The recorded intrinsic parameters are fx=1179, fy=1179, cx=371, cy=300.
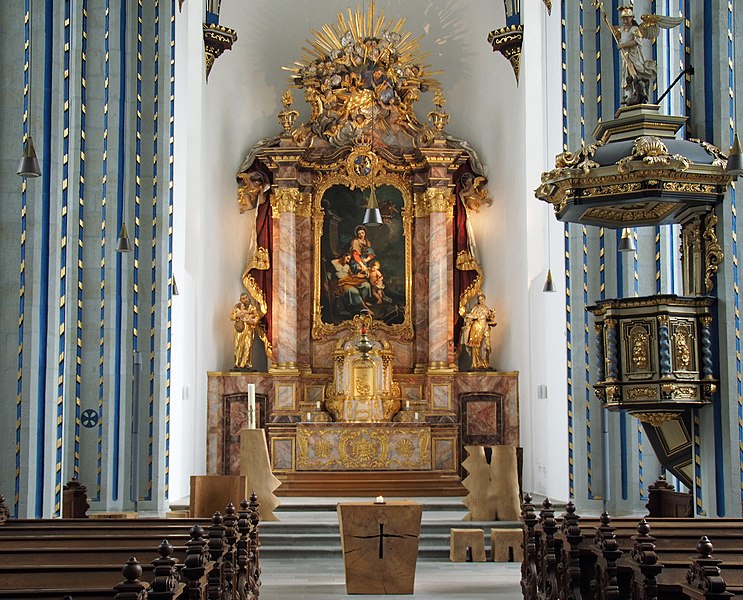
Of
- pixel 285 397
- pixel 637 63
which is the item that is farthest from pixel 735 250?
pixel 285 397

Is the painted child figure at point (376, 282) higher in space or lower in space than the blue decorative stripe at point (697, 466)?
higher

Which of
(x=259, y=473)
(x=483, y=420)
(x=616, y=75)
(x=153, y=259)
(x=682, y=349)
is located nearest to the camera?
(x=682, y=349)

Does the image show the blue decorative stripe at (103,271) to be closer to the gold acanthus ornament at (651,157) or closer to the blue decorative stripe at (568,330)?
the blue decorative stripe at (568,330)

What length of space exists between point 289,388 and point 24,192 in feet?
35.5

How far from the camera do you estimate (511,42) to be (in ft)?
70.7

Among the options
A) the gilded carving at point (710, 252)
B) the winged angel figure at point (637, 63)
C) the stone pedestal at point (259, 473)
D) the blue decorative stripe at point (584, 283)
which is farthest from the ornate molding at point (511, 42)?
the gilded carving at point (710, 252)

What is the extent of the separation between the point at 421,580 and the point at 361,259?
11.2 m

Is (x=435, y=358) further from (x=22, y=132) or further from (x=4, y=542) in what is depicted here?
(x=4, y=542)

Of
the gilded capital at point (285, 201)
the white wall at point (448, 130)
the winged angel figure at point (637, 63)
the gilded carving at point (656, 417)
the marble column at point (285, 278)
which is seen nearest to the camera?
the gilded carving at point (656, 417)

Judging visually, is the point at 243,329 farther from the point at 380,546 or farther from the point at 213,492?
the point at 380,546

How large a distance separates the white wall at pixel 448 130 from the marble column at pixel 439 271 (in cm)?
88

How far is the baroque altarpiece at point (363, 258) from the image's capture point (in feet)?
70.3

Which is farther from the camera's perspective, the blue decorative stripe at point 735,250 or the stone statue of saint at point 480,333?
the stone statue of saint at point 480,333

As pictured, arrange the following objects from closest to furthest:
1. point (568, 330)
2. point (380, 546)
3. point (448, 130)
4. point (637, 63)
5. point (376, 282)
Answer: point (380, 546), point (637, 63), point (568, 330), point (376, 282), point (448, 130)
